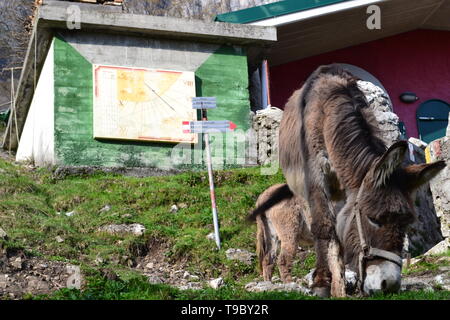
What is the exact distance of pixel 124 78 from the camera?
18109 millimetres

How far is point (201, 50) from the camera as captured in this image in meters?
19.2

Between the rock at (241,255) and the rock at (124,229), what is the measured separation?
163cm

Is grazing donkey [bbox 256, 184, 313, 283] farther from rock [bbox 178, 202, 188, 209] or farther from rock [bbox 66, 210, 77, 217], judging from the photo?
rock [bbox 66, 210, 77, 217]

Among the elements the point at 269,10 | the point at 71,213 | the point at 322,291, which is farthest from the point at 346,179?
the point at 269,10

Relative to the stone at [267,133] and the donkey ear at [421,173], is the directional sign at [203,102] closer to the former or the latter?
the stone at [267,133]

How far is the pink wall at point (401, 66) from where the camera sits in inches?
947

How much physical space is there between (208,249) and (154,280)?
2039 millimetres

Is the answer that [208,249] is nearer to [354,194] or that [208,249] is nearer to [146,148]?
[354,194]

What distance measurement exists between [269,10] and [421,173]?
13.9 meters

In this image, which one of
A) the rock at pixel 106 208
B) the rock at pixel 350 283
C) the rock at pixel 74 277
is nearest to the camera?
the rock at pixel 350 283

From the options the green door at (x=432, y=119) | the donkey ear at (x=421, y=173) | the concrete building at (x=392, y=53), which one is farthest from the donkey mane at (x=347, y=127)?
the green door at (x=432, y=119)

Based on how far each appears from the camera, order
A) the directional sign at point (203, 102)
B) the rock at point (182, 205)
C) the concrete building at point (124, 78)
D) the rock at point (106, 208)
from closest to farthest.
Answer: the rock at point (106, 208)
the rock at point (182, 205)
the directional sign at point (203, 102)
the concrete building at point (124, 78)

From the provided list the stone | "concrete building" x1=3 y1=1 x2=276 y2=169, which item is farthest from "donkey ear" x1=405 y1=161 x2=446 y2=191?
"concrete building" x1=3 y1=1 x2=276 y2=169
